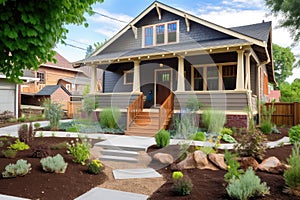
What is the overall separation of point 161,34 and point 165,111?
4791 mm

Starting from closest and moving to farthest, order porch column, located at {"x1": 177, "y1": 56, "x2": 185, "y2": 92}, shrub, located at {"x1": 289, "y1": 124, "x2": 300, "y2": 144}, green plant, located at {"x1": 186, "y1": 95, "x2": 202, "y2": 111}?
1. shrub, located at {"x1": 289, "y1": 124, "x2": 300, "y2": 144}
2. green plant, located at {"x1": 186, "y1": 95, "x2": 202, "y2": 111}
3. porch column, located at {"x1": 177, "y1": 56, "x2": 185, "y2": 92}

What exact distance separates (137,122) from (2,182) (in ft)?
19.3

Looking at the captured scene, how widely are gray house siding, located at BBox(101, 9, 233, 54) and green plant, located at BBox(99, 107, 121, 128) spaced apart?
166 inches

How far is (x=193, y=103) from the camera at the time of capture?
9.15 m

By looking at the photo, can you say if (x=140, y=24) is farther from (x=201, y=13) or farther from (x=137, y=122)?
(x=137, y=122)

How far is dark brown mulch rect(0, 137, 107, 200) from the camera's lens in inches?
137

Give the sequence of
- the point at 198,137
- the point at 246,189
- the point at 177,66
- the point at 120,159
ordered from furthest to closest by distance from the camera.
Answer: the point at 177,66 → the point at 198,137 → the point at 120,159 → the point at 246,189

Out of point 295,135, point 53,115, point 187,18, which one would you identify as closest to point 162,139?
point 295,135

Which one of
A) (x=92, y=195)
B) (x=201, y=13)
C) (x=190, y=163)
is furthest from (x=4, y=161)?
(x=201, y=13)

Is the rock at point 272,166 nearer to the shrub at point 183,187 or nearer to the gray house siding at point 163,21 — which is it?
the shrub at point 183,187

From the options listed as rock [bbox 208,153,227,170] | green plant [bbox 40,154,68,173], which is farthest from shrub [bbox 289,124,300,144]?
green plant [bbox 40,154,68,173]

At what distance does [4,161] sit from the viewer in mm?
4762

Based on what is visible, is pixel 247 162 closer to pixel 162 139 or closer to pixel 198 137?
pixel 162 139

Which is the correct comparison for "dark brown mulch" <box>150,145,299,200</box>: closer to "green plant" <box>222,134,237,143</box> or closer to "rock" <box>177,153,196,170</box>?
"rock" <box>177,153,196,170</box>
